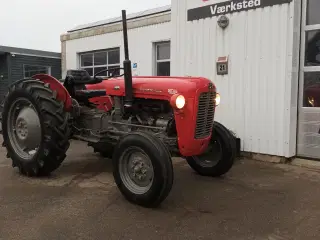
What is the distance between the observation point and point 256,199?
4.33 meters

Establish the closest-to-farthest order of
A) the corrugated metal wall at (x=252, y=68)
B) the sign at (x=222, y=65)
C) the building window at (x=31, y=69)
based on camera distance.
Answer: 1. the corrugated metal wall at (x=252, y=68)
2. the sign at (x=222, y=65)
3. the building window at (x=31, y=69)

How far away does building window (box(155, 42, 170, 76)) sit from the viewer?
10.8 metres

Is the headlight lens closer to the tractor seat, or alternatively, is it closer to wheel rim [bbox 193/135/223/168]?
wheel rim [bbox 193/135/223/168]

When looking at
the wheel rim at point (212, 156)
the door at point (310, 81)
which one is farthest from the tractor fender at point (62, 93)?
the door at point (310, 81)

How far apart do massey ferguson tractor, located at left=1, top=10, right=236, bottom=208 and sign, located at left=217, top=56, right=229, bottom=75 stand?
6.34 ft

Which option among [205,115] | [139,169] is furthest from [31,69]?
[139,169]

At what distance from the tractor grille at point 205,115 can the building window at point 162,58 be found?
20.8ft

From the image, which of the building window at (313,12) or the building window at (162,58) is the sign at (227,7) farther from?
the building window at (162,58)

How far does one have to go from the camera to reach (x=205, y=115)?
448 centimetres

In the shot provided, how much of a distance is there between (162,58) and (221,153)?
6.40 meters

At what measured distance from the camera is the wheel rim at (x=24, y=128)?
5.21 m

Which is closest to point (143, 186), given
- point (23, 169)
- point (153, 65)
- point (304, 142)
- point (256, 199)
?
point (256, 199)

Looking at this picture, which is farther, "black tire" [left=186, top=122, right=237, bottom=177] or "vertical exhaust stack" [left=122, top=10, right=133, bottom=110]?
"black tire" [left=186, top=122, right=237, bottom=177]

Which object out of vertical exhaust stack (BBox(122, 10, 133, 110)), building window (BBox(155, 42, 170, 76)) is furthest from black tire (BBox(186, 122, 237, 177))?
building window (BBox(155, 42, 170, 76))
